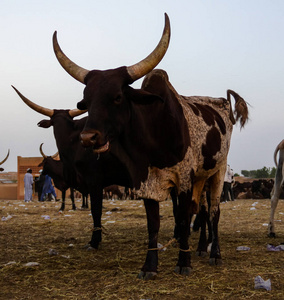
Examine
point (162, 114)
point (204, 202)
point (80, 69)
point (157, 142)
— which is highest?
point (80, 69)

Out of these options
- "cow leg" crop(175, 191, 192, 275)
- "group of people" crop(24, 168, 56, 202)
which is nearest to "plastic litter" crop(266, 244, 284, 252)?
"cow leg" crop(175, 191, 192, 275)

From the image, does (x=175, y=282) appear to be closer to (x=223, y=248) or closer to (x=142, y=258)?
(x=142, y=258)

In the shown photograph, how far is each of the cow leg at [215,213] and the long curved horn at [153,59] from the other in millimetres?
1986

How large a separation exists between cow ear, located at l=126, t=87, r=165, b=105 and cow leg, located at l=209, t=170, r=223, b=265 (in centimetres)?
182

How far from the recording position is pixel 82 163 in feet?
19.5

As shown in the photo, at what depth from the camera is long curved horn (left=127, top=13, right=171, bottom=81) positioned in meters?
3.76

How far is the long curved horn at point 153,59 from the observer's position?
3755 mm

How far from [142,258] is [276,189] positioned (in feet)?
9.59

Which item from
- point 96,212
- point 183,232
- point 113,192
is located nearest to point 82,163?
point 96,212

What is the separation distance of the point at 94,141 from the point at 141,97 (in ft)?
2.21

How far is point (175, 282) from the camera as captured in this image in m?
3.72

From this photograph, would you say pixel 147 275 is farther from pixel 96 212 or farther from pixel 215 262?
pixel 96 212

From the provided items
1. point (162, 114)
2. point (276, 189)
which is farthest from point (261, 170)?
point (162, 114)

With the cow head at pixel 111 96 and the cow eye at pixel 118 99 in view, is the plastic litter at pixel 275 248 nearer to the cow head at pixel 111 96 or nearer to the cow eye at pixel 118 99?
the cow head at pixel 111 96
